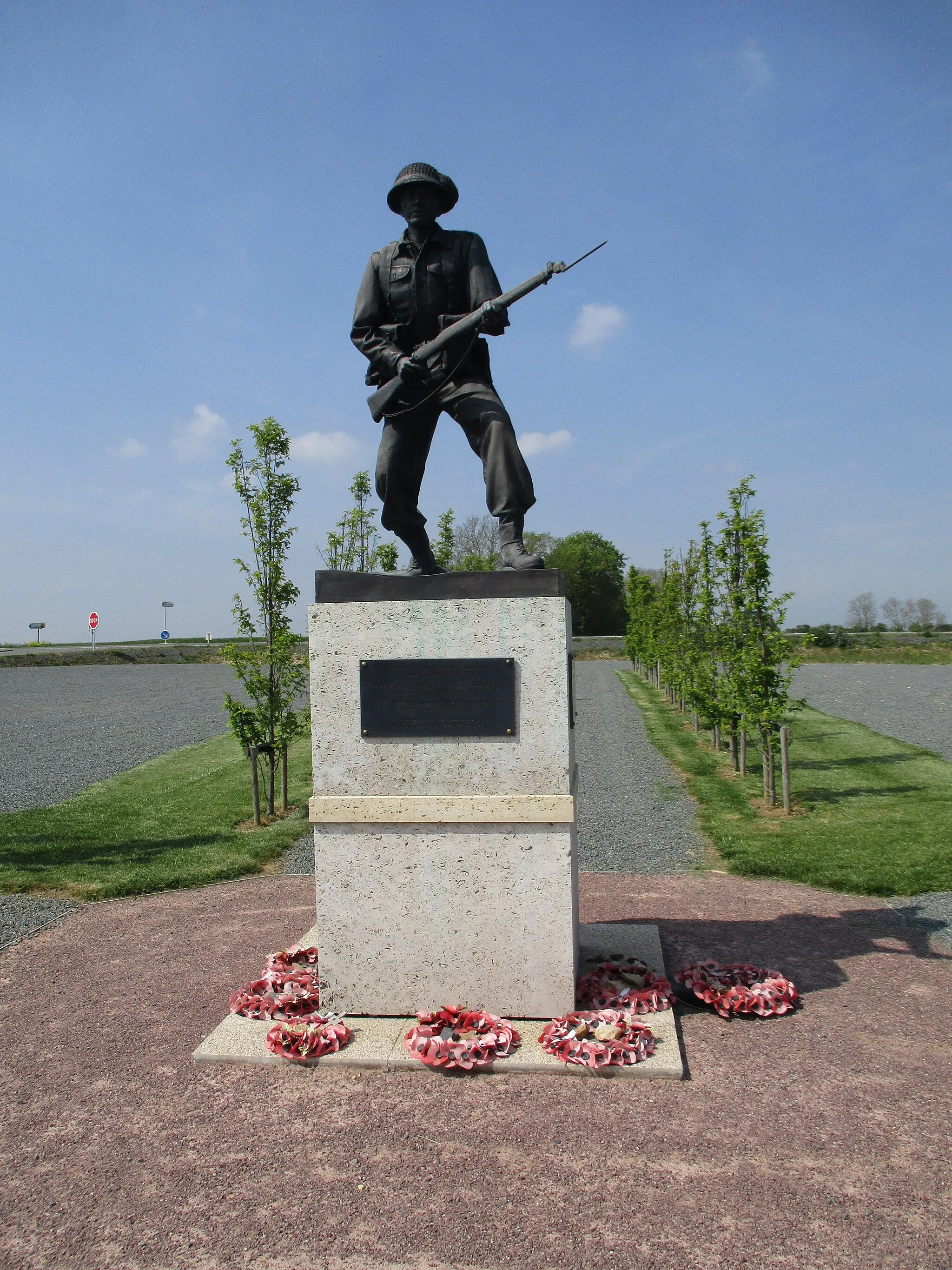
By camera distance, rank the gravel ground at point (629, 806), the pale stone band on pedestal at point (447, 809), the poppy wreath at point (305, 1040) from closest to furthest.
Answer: the poppy wreath at point (305, 1040)
the pale stone band on pedestal at point (447, 809)
the gravel ground at point (629, 806)

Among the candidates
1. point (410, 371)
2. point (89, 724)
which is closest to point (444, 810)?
point (410, 371)

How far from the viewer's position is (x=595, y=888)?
7.55 metres

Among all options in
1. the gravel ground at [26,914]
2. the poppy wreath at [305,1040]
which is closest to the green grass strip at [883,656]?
the gravel ground at [26,914]

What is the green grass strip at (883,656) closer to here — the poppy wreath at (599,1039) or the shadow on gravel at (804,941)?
the shadow on gravel at (804,941)

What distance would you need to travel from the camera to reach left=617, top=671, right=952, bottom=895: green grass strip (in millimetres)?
7570

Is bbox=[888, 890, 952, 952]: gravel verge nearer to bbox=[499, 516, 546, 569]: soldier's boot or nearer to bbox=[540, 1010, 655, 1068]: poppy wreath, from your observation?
bbox=[540, 1010, 655, 1068]: poppy wreath

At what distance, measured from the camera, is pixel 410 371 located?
4.68 metres

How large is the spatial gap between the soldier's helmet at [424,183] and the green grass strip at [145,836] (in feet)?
18.8

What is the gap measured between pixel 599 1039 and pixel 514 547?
2.44 meters

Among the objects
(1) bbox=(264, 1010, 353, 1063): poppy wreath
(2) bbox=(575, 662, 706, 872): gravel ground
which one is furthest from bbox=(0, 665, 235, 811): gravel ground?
(1) bbox=(264, 1010, 353, 1063): poppy wreath

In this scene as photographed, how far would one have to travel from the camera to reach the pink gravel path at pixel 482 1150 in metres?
2.89

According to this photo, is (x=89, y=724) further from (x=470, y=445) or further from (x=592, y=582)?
(x=592, y=582)

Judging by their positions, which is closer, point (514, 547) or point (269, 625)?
point (514, 547)

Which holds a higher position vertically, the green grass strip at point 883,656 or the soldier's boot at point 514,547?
the soldier's boot at point 514,547
